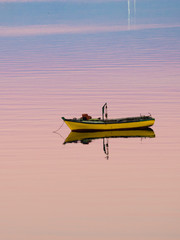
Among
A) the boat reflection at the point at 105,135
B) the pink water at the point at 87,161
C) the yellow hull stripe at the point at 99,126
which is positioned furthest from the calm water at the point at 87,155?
the yellow hull stripe at the point at 99,126

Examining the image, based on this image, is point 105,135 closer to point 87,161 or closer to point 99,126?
point 99,126

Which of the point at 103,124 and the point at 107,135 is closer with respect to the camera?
the point at 107,135

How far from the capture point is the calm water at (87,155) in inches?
1277

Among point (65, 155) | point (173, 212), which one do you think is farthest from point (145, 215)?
point (65, 155)

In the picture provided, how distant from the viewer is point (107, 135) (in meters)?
52.7

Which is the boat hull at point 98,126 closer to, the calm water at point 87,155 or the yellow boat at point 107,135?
the yellow boat at point 107,135

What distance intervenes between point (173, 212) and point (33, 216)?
532 centimetres

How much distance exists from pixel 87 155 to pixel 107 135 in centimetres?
716

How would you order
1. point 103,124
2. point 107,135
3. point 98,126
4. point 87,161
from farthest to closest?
point 98,126
point 103,124
point 107,135
point 87,161

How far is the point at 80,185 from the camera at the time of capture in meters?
37.9

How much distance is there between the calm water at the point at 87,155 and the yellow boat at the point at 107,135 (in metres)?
0.55

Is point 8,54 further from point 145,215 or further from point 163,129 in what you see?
point 145,215

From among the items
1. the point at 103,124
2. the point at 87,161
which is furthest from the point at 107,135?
the point at 87,161

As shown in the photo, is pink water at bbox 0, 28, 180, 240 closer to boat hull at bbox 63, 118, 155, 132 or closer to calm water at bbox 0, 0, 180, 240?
calm water at bbox 0, 0, 180, 240
